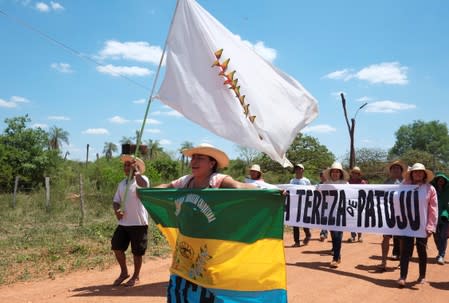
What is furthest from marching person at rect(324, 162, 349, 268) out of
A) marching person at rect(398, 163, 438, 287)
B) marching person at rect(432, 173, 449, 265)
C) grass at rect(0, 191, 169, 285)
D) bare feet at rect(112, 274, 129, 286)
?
bare feet at rect(112, 274, 129, 286)

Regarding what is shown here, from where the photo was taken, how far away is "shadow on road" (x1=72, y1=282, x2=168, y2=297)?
5.88m

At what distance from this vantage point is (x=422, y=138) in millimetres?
83000

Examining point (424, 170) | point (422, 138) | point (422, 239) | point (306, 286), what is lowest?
point (306, 286)

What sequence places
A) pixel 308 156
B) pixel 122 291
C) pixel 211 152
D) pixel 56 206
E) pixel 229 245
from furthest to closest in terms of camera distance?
pixel 308 156
pixel 56 206
pixel 122 291
pixel 211 152
pixel 229 245

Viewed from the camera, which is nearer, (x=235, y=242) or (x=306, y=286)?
(x=235, y=242)

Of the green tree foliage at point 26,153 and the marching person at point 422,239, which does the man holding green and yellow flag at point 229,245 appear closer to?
the marching person at point 422,239

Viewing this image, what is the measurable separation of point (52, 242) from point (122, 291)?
4319 millimetres

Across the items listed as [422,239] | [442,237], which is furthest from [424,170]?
[442,237]

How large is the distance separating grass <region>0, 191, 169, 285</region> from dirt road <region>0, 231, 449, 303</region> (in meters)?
0.56

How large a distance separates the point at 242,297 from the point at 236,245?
0.42 metres

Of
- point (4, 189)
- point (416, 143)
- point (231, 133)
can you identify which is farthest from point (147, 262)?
point (416, 143)

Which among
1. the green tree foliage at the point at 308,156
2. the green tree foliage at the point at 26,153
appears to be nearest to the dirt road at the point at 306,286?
the green tree foliage at the point at 26,153

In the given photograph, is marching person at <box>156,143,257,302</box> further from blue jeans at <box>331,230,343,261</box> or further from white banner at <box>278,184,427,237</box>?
blue jeans at <box>331,230,343,261</box>

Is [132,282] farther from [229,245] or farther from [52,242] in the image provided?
[52,242]
